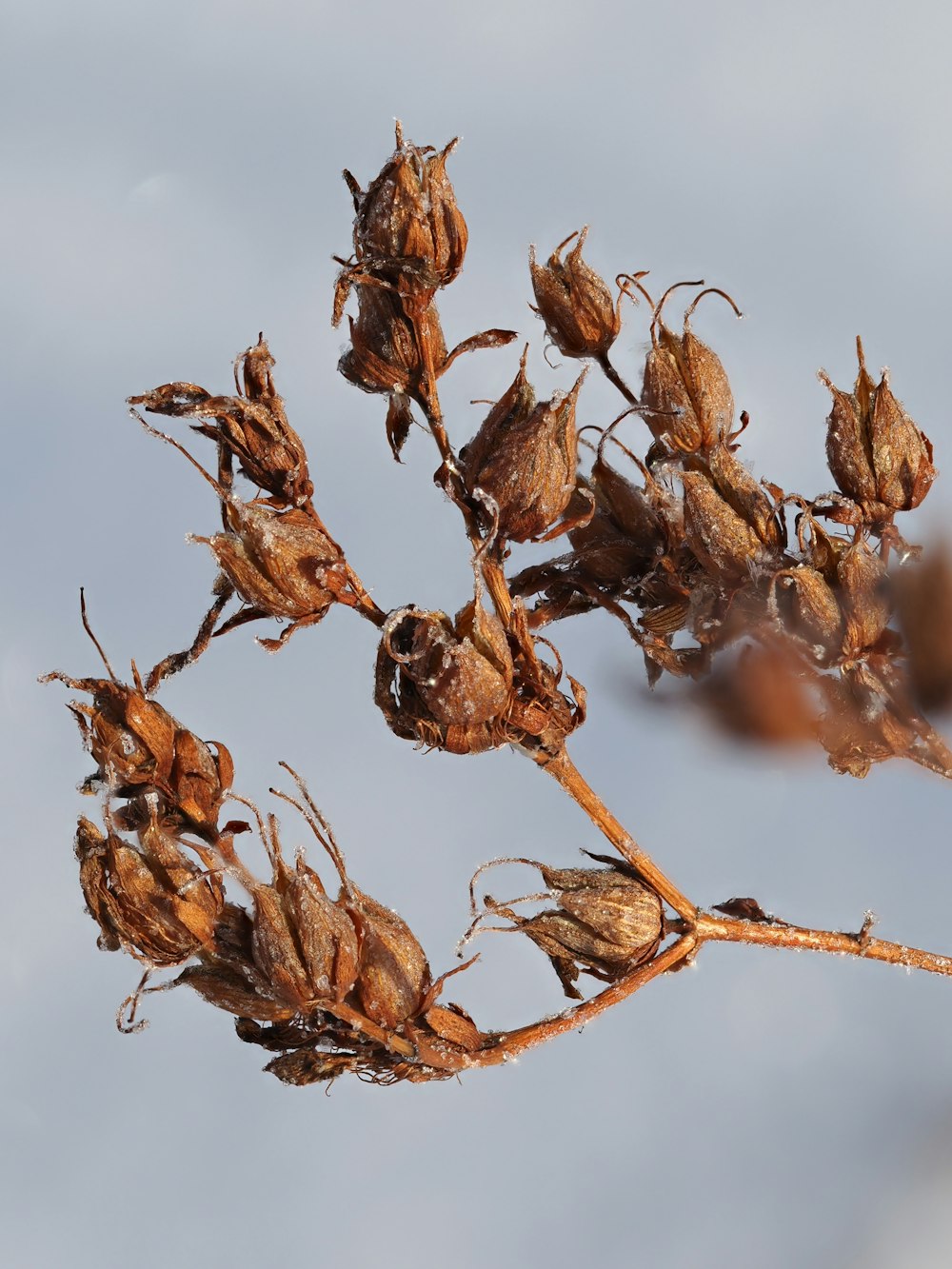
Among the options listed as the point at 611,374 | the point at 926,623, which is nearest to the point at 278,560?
the point at 611,374

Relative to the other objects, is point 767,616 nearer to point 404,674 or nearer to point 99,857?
point 404,674

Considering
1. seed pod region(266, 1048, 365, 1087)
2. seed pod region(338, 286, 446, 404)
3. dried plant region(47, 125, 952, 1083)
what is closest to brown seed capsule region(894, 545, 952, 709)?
dried plant region(47, 125, 952, 1083)

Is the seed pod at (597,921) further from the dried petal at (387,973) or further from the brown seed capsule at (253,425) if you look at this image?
the brown seed capsule at (253,425)

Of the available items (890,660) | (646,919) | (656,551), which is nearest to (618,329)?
(656,551)

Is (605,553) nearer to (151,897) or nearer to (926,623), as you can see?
(926,623)

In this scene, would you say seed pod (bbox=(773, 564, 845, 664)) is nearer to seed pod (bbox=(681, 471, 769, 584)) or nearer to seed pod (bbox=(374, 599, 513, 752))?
seed pod (bbox=(681, 471, 769, 584))

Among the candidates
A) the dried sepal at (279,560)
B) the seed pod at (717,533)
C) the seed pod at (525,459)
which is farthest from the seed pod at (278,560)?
the seed pod at (717,533)
